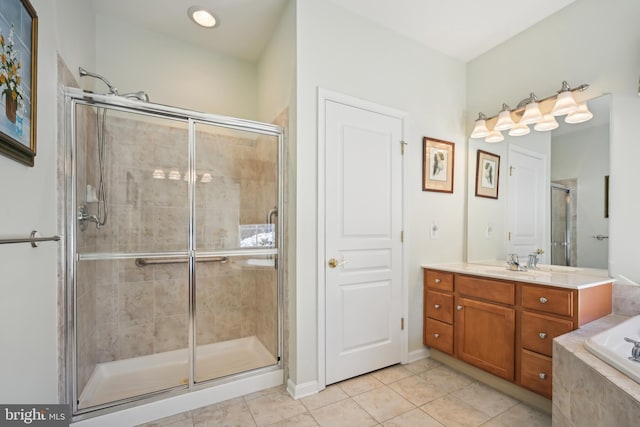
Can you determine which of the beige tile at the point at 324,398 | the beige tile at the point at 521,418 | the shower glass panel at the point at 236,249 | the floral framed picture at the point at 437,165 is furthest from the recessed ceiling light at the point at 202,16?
the beige tile at the point at 521,418

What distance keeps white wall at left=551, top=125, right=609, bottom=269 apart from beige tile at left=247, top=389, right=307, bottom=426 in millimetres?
2348

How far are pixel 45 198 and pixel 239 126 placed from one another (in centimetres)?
123

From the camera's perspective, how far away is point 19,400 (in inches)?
42.6

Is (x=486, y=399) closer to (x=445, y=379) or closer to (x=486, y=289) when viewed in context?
(x=445, y=379)

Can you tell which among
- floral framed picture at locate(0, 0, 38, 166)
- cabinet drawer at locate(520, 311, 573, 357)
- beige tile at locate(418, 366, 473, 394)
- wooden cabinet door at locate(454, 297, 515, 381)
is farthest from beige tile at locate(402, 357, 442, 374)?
floral framed picture at locate(0, 0, 38, 166)

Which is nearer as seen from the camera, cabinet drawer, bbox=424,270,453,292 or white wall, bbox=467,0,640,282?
white wall, bbox=467,0,640,282

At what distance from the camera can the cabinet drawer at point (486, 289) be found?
78.9 inches

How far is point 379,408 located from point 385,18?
9.71ft

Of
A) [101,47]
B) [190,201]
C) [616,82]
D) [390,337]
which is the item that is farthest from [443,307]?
[101,47]

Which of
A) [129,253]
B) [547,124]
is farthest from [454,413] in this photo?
[129,253]

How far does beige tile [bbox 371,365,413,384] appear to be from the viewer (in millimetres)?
2232

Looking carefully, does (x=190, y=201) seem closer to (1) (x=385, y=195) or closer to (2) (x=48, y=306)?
(2) (x=48, y=306)

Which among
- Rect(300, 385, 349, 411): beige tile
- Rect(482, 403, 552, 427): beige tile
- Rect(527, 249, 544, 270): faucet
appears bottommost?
Rect(300, 385, 349, 411): beige tile

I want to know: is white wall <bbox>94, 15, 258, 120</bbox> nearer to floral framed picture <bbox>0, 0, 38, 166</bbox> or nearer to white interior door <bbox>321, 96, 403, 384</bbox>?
floral framed picture <bbox>0, 0, 38, 166</bbox>
